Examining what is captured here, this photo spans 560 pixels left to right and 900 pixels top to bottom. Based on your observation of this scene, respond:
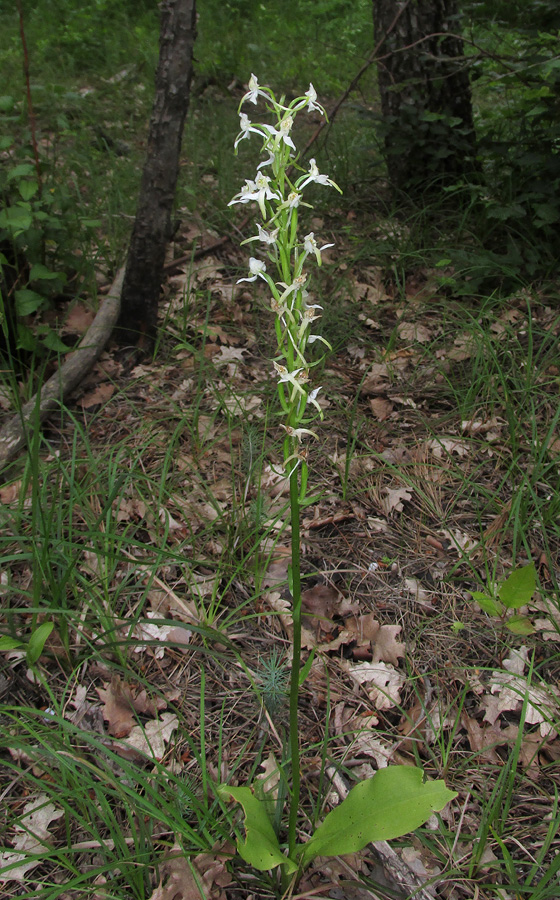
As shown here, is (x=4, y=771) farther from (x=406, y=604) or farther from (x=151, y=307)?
(x=151, y=307)

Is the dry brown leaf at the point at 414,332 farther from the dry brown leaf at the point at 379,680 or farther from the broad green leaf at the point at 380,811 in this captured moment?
the broad green leaf at the point at 380,811

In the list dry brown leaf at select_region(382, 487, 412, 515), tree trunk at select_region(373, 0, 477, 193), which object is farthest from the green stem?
tree trunk at select_region(373, 0, 477, 193)

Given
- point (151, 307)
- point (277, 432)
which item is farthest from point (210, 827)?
point (151, 307)

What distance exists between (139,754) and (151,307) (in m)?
2.25

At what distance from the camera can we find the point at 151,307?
3.21 metres

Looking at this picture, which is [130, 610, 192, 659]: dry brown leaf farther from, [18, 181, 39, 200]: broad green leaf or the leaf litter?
[18, 181, 39, 200]: broad green leaf

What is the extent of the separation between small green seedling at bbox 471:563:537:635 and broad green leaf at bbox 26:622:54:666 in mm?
1378

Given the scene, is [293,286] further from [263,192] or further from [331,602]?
[331,602]

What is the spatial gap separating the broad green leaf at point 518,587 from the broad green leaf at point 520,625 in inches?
1.9

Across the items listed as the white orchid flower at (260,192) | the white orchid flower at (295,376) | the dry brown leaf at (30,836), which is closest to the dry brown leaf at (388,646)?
the dry brown leaf at (30,836)

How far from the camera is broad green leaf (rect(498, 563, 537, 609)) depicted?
6.28 feet

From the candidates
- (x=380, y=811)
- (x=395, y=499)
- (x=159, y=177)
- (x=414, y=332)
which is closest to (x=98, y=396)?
(x=159, y=177)

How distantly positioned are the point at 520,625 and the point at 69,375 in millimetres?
2292

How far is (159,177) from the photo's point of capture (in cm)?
297
